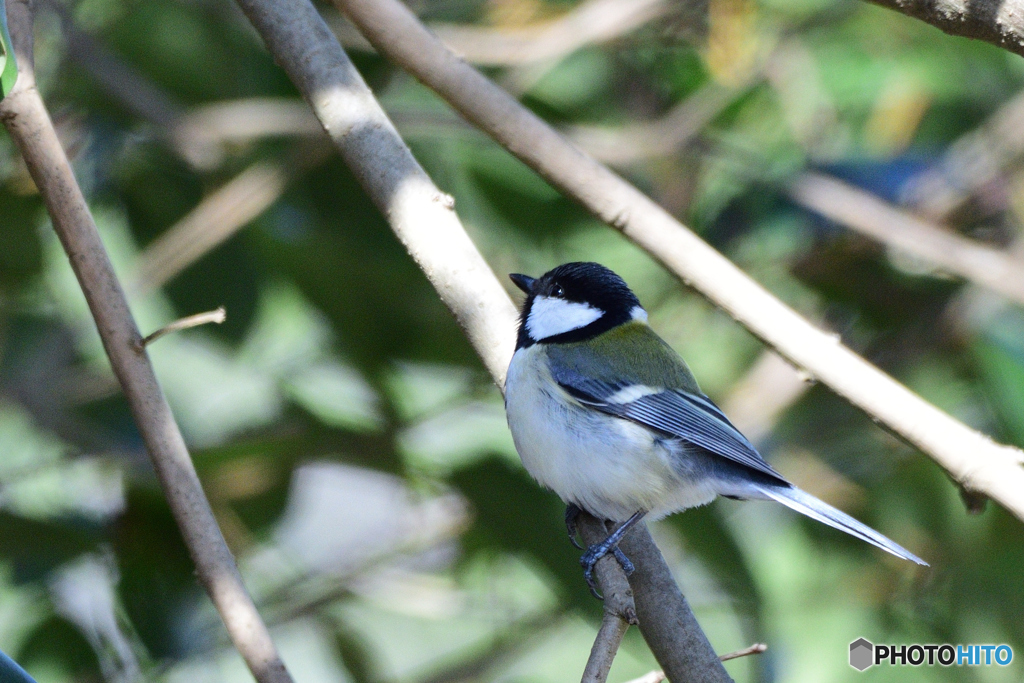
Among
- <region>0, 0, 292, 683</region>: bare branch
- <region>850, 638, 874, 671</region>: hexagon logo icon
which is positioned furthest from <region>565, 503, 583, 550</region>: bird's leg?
<region>850, 638, 874, 671</region>: hexagon logo icon

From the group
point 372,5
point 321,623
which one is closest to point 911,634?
point 321,623

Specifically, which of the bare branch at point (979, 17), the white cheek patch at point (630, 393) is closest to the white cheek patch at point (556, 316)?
the white cheek patch at point (630, 393)

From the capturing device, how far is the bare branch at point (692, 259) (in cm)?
135

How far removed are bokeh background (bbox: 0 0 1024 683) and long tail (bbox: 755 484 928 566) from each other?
0.73 meters

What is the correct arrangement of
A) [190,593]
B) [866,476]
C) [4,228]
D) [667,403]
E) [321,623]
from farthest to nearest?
1. [866,476]
2. [321,623]
3. [4,228]
4. [190,593]
5. [667,403]

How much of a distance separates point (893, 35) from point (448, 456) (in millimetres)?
2111

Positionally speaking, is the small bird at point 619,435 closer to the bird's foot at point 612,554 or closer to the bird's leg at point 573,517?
the bird's leg at point 573,517

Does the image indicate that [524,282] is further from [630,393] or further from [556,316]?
[630,393]

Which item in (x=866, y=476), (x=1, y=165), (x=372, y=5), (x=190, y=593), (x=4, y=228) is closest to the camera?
(x=372, y=5)

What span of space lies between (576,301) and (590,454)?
44 centimetres

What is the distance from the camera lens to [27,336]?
272 cm

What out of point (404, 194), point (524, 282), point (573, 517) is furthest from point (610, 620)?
point (524, 282)

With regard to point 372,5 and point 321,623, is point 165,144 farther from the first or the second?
point 321,623

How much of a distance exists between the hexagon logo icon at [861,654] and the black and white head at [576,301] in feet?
4.33
